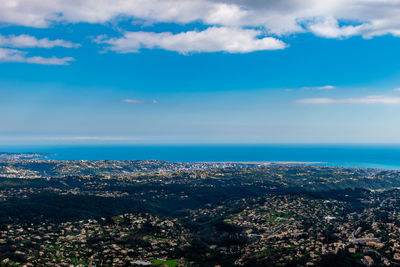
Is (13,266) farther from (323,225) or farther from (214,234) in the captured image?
(323,225)

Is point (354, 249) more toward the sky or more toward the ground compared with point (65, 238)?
more toward the sky

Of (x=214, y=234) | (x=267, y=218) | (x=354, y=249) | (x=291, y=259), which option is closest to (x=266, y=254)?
(x=291, y=259)

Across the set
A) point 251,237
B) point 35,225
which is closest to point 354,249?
point 251,237

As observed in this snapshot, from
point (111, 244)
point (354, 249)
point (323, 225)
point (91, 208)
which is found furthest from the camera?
point (91, 208)

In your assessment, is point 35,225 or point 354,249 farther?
point 35,225

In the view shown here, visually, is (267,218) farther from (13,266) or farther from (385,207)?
(13,266)

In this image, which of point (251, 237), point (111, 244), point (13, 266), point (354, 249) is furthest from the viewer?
point (251, 237)

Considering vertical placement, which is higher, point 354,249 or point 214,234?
point 354,249

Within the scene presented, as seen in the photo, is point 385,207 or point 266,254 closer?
point 266,254

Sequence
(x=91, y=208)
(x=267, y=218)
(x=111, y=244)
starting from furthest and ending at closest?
(x=91, y=208) → (x=267, y=218) → (x=111, y=244)
